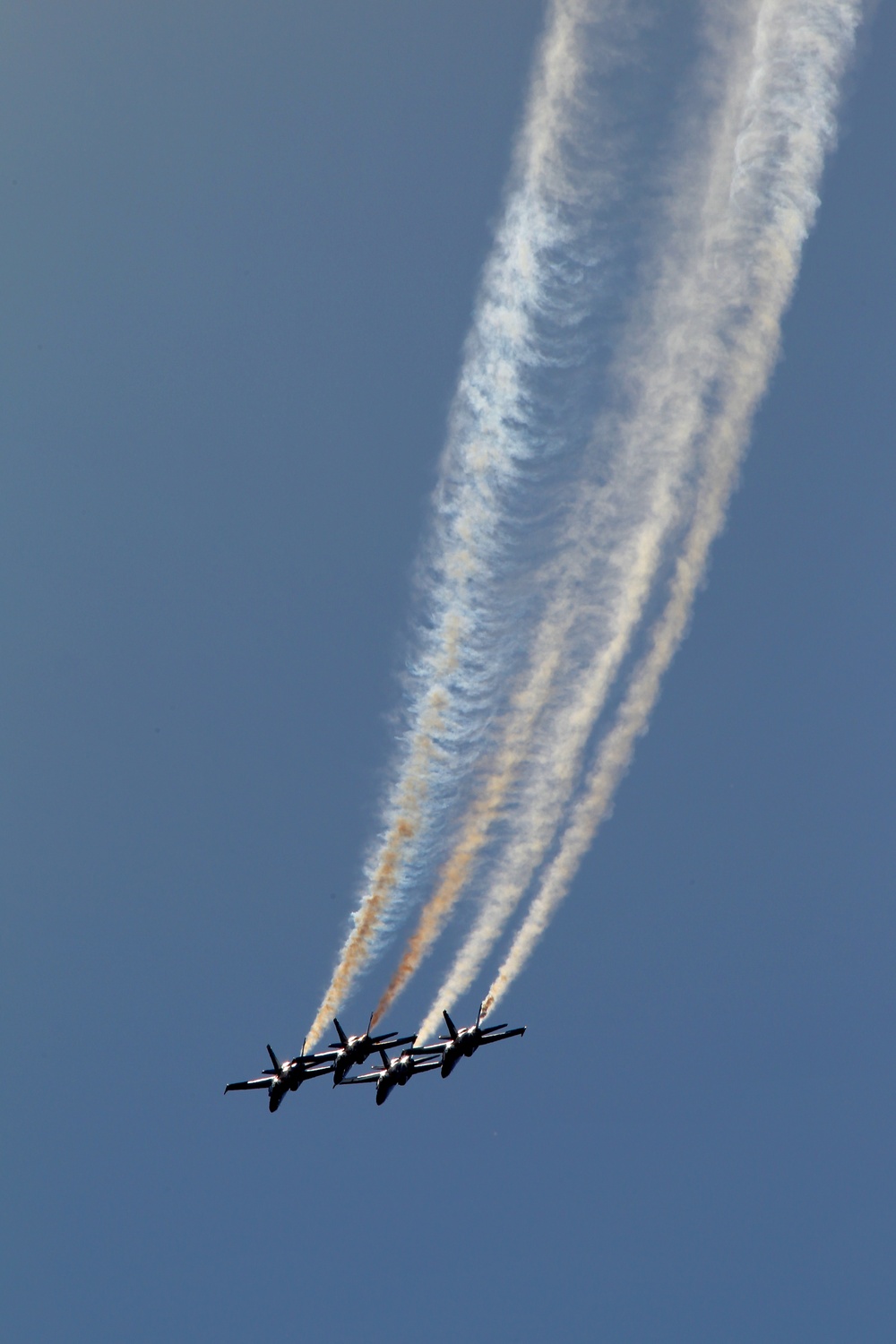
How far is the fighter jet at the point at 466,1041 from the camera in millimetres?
35594

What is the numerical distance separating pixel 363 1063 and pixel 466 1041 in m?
4.63

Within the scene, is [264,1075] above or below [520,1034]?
above

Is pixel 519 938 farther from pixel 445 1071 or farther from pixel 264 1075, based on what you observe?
pixel 264 1075

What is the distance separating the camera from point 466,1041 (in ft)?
117

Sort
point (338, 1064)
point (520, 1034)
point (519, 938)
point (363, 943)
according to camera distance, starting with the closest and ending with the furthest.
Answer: point (519, 938)
point (363, 943)
point (520, 1034)
point (338, 1064)

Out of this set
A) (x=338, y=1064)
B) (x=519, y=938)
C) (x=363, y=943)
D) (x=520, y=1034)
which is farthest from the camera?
(x=338, y=1064)

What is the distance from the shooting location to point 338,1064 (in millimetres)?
37812

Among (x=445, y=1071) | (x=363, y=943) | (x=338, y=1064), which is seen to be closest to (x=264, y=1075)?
(x=338, y=1064)

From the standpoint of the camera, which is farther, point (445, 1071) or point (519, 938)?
point (445, 1071)

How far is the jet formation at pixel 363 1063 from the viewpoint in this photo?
3591cm

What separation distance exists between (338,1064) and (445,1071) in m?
4.10

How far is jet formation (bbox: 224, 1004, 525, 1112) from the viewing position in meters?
35.9

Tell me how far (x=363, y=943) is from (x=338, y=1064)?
7.62 m

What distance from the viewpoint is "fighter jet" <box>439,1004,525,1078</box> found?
117 feet
